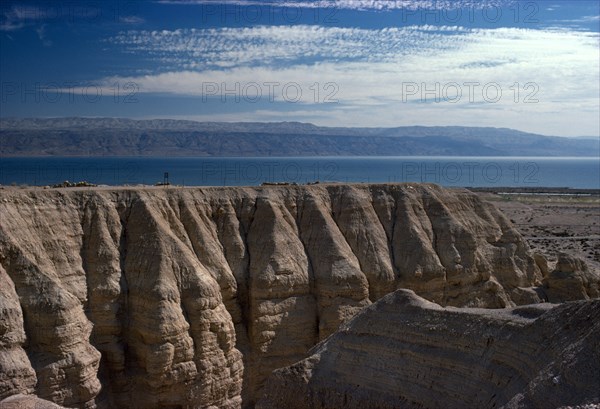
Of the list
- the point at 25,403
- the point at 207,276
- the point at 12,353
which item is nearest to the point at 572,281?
the point at 207,276

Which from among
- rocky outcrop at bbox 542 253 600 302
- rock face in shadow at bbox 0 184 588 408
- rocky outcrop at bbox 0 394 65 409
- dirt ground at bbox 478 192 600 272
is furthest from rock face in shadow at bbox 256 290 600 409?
dirt ground at bbox 478 192 600 272

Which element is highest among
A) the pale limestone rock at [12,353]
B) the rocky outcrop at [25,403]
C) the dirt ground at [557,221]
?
the dirt ground at [557,221]

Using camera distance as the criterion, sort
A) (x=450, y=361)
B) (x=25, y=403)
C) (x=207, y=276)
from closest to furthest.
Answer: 1. (x=450, y=361)
2. (x=25, y=403)
3. (x=207, y=276)

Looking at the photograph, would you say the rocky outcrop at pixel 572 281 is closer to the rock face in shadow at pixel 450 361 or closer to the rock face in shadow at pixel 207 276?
the rock face in shadow at pixel 207 276

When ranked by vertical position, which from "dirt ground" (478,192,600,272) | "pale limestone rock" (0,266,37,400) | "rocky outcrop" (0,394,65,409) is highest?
"dirt ground" (478,192,600,272)

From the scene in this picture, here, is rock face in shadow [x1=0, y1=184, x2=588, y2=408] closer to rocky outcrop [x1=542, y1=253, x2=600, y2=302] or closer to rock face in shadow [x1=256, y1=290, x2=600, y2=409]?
rocky outcrop [x1=542, y1=253, x2=600, y2=302]

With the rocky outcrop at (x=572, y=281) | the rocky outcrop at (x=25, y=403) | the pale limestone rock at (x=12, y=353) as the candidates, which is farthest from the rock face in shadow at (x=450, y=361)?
the rocky outcrop at (x=572, y=281)

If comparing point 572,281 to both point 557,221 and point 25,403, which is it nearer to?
point 25,403
